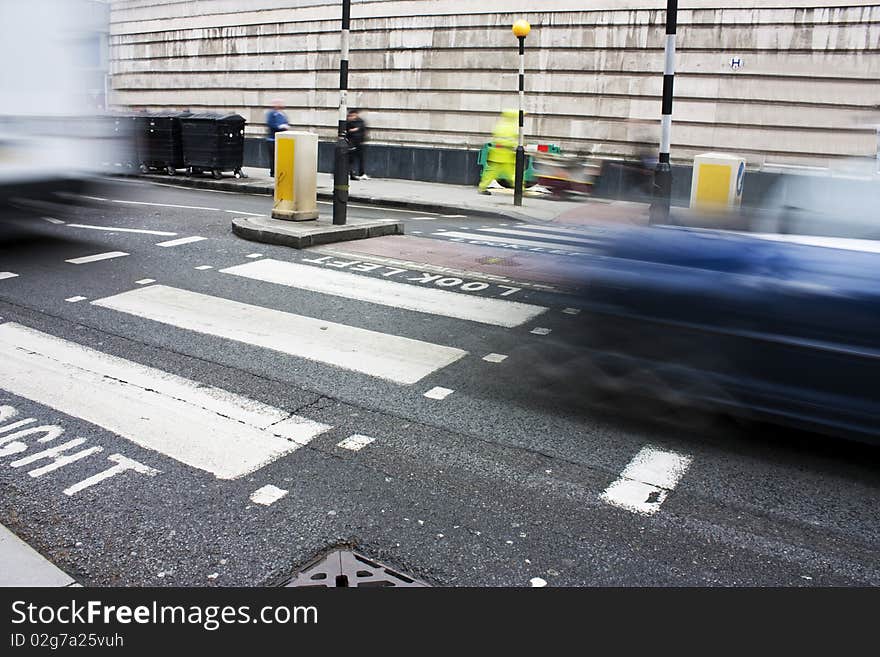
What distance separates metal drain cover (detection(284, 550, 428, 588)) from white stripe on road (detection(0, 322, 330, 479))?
0.99 metres

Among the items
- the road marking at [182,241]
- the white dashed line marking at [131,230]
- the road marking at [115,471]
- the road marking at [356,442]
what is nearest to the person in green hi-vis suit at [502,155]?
the white dashed line marking at [131,230]

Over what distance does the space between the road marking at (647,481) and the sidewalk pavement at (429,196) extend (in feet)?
36.7

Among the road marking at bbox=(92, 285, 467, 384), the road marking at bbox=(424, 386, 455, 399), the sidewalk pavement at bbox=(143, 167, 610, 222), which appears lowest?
the road marking at bbox=(424, 386, 455, 399)

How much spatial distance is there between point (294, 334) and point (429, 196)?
1289 cm

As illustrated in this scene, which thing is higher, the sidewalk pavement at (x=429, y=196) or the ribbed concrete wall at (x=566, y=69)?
the ribbed concrete wall at (x=566, y=69)

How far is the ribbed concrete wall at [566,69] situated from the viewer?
18.7 meters

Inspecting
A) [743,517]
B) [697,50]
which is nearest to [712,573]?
[743,517]

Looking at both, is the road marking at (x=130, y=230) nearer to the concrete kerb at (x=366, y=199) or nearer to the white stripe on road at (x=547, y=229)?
the white stripe on road at (x=547, y=229)

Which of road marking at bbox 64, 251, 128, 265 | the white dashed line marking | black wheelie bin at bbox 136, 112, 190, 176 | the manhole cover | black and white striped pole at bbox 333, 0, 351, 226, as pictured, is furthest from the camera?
black wheelie bin at bbox 136, 112, 190, 176

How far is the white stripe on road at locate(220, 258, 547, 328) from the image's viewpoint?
25.0 feet

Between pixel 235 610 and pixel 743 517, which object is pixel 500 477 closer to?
pixel 743 517

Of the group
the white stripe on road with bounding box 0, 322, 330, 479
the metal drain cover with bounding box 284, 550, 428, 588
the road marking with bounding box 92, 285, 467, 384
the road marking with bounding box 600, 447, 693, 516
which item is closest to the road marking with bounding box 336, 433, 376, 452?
the white stripe on road with bounding box 0, 322, 330, 479

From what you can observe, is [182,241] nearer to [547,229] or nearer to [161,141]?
[547,229]

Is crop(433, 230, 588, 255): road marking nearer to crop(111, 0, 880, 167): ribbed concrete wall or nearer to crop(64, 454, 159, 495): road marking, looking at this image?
crop(111, 0, 880, 167): ribbed concrete wall
